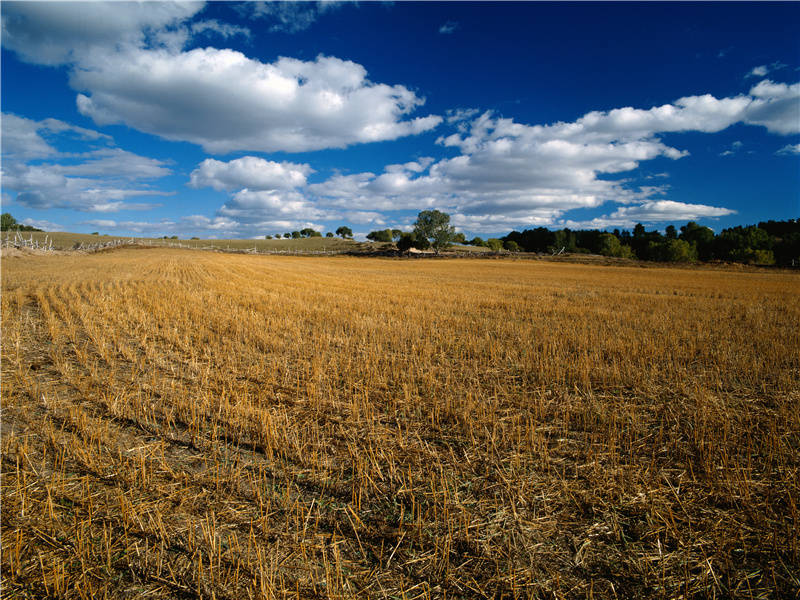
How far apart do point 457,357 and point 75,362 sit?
7.53 metres

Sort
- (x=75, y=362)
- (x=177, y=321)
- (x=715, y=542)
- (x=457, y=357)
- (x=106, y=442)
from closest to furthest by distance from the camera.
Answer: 1. (x=715, y=542)
2. (x=106, y=442)
3. (x=75, y=362)
4. (x=457, y=357)
5. (x=177, y=321)

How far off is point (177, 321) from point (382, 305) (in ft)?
23.9

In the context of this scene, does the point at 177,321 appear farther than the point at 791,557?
Yes

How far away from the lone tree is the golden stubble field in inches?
3964

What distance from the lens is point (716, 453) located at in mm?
4164

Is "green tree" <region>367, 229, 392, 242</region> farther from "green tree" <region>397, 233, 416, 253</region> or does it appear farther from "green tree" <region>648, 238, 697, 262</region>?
"green tree" <region>648, 238, 697, 262</region>

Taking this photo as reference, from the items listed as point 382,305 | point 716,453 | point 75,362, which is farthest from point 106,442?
point 382,305

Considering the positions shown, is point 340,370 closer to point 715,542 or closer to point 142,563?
point 142,563

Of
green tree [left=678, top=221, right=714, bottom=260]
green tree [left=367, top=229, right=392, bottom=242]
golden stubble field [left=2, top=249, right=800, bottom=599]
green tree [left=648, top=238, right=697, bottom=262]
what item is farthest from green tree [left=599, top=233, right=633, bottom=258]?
golden stubble field [left=2, top=249, right=800, bottom=599]

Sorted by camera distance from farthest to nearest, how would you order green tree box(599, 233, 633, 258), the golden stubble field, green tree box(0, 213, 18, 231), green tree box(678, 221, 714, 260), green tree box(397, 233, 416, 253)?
1. green tree box(599, 233, 633, 258)
2. green tree box(678, 221, 714, 260)
3. green tree box(0, 213, 18, 231)
4. green tree box(397, 233, 416, 253)
5. the golden stubble field

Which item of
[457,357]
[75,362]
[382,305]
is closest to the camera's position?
[75,362]

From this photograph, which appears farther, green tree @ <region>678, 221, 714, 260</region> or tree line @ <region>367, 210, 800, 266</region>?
green tree @ <region>678, 221, 714, 260</region>

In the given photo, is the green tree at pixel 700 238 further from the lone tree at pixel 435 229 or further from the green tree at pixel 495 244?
the lone tree at pixel 435 229

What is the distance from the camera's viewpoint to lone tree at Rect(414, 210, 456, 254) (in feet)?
352
